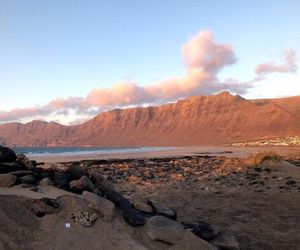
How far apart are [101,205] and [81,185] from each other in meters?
1.04

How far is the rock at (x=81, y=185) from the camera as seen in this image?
10.4m

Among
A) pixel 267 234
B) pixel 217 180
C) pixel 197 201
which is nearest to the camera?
pixel 267 234

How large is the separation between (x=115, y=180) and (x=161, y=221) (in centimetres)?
1264

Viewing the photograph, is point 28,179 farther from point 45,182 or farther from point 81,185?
point 81,185

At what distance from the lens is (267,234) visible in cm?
1125

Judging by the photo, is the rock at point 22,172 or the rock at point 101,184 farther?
the rock at point 101,184

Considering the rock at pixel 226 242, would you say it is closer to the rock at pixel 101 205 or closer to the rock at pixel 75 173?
the rock at pixel 101 205

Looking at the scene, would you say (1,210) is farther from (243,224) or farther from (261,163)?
(261,163)

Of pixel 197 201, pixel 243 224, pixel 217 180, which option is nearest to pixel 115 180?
pixel 217 180

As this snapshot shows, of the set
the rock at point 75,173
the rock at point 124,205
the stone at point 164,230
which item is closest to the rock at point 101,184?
the rock at point 75,173

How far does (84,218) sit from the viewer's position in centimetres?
916

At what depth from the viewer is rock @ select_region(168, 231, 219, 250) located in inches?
367

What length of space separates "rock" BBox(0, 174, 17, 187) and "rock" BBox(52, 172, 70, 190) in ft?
3.26

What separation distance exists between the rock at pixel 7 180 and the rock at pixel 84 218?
73.8 inches
